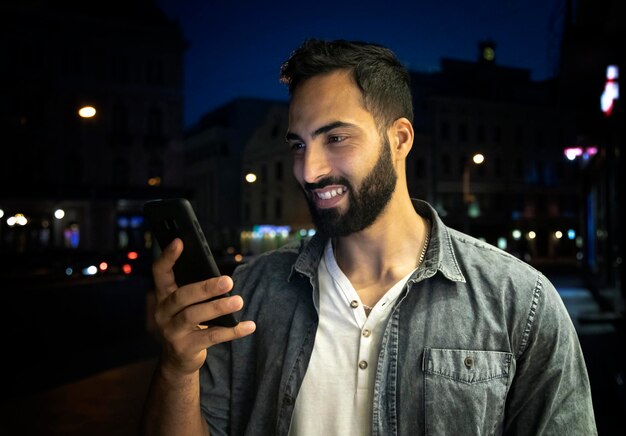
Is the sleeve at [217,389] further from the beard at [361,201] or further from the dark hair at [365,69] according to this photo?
the dark hair at [365,69]

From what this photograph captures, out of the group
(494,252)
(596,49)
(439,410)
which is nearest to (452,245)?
(494,252)

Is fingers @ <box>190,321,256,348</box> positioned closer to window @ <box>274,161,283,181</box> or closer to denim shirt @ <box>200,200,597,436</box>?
denim shirt @ <box>200,200,597,436</box>

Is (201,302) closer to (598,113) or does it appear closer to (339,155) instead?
(339,155)

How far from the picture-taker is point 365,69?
229 centimetres

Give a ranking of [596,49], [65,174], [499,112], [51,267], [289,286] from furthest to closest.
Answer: [499,112] < [65,174] < [51,267] < [596,49] < [289,286]

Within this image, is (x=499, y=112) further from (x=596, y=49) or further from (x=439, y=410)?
(x=439, y=410)

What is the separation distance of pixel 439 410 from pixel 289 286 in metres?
0.76

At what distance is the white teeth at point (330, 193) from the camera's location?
2.29 m

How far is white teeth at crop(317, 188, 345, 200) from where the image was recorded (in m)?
2.29

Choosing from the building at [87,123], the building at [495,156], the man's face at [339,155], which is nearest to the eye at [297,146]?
the man's face at [339,155]

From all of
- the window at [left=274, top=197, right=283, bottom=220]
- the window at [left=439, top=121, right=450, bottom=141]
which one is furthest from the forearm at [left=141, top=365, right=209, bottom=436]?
the window at [left=274, top=197, right=283, bottom=220]

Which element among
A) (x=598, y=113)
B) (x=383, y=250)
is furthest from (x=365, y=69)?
(x=598, y=113)

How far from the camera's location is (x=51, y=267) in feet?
85.3

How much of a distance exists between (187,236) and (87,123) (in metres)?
44.0
